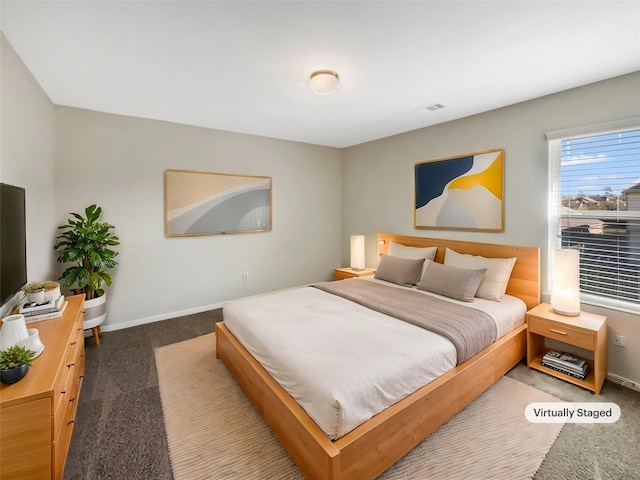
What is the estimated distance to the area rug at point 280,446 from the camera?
1.62 m

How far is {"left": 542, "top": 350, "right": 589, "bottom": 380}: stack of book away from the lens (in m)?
2.39

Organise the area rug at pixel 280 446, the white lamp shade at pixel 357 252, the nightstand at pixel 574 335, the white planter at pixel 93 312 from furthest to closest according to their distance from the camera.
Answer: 1. the white lamp shade at pixel 357 252
2. the white planter at pixel 93 312
3. the nightstand at pixel 574 335
4. the area rug at pixel 280 446

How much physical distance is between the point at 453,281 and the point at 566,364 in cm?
108

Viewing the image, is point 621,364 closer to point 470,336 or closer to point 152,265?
point 470,336

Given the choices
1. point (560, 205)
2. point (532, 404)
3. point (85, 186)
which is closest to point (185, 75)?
point (85, 186)

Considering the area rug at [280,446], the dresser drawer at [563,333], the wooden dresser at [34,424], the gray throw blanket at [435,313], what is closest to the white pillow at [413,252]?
the gray throw blanket at [435,313]

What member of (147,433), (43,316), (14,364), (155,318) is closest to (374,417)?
(147,433)

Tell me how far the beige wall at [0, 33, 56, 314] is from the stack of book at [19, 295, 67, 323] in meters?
0.12

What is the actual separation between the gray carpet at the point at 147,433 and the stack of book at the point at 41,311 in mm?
695

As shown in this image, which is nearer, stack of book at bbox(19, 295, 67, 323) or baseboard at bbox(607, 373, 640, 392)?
stack of book at bbox(19, 295, 67, 323)

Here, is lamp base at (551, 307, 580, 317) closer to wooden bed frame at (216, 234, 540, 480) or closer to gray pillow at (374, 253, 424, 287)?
wooden bed frame at (216, 234, 540, 480)

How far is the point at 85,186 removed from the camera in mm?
3246

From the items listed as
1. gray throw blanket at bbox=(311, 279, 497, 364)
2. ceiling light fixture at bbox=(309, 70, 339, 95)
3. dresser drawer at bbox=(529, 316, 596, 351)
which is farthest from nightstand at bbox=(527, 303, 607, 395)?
ceiling light fixture at bbox=(309, 70, 339, 95)

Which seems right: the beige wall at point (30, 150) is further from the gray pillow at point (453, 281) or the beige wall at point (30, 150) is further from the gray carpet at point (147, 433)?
the gray pillow at point (453, 281)
